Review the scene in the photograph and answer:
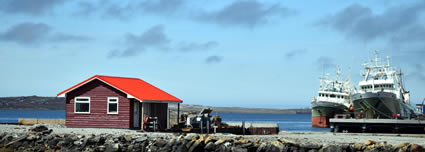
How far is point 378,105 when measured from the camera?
5788 cm

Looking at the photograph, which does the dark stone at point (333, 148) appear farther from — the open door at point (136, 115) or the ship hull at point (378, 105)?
the ship hull at point (378, 105)

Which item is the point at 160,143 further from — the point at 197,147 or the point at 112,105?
the point at 112,105

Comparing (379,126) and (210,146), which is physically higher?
(379,126)

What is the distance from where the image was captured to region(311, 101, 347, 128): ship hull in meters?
83.5

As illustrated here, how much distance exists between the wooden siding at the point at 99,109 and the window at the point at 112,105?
0.65 feet

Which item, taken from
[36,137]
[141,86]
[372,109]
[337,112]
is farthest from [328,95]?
[36,137]

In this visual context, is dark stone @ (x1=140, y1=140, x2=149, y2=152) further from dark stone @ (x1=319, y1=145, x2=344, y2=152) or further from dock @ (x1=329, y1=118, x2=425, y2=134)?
dock @ (x1=329, y1=118, x2=425, y2=134)

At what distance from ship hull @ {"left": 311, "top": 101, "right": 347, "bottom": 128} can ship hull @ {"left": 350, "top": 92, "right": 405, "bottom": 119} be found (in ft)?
77.4

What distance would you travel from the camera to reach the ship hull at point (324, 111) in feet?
274

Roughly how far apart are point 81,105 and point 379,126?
87.9 feet

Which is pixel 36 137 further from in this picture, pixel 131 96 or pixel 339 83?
pixel 339 83

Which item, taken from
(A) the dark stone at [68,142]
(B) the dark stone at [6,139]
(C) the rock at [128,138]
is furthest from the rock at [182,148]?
(B) the dark stone at [6,139]

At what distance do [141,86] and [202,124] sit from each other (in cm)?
563

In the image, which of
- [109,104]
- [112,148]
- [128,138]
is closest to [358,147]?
[128,138]
